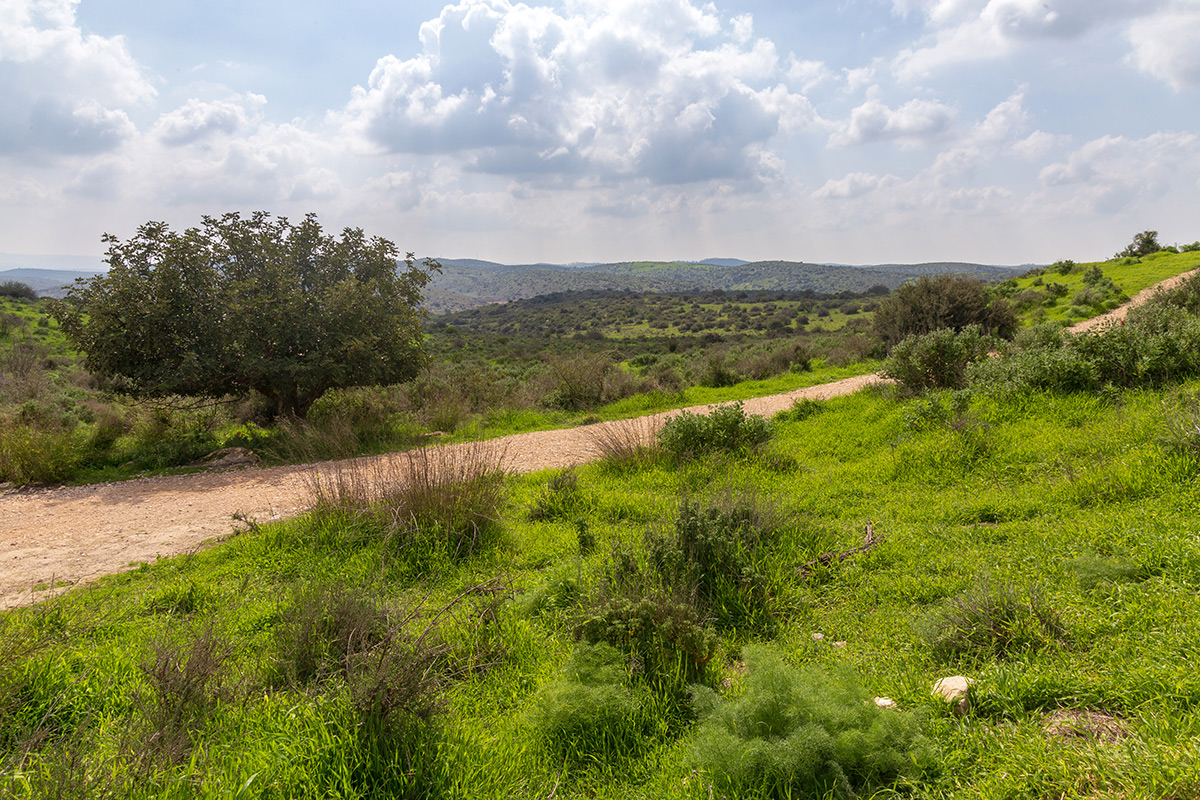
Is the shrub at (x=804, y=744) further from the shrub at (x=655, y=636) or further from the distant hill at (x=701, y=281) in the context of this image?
the distant hill at (x=701, y=281)

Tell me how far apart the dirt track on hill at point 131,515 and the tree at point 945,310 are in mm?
10786

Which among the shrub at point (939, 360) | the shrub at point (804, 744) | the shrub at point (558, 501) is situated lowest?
the shrub at point (558, 501)

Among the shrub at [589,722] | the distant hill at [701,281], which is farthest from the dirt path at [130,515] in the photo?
the distant hill at [701,281]

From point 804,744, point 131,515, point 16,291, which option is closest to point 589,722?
point 804,744

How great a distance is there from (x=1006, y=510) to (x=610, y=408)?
10.4 metres

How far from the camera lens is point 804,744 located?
92.6 inches

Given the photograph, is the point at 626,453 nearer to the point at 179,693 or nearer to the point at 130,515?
the point at 179,693

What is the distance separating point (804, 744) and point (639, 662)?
108 centimetres

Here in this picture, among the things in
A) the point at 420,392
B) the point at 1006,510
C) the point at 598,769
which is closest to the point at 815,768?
the point at 598,769

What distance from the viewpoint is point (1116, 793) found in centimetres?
195

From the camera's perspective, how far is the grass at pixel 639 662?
91.2 inches

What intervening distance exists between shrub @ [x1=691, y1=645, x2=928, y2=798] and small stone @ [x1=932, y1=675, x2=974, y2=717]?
32cm

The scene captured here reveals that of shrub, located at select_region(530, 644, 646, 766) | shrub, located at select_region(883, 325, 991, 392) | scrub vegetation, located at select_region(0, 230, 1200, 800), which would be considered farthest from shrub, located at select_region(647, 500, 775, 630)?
shrub, located at select_region(883, 325, 991, 392)

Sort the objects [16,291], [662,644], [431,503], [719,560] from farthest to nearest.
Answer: [16,291]
[431,503]
[719,560]
[662,644]
